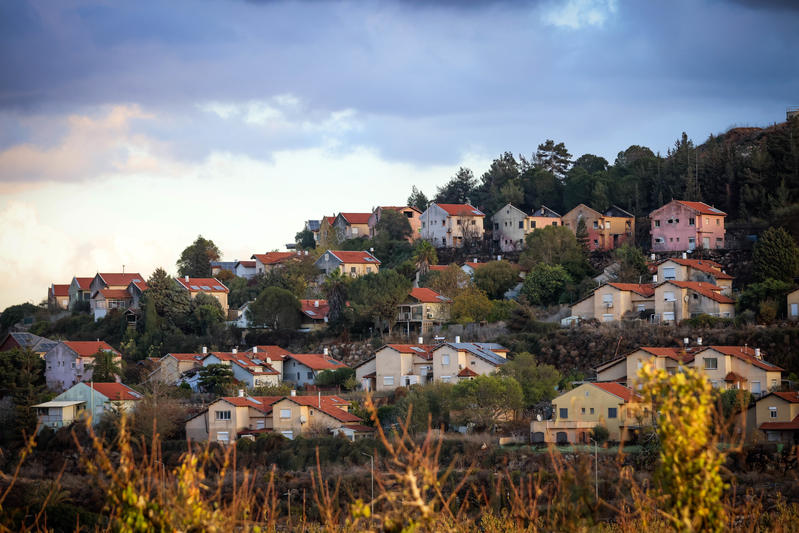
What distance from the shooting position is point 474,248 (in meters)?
79.1

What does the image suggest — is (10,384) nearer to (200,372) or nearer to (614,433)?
(200,372)

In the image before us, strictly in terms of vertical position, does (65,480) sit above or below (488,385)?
below

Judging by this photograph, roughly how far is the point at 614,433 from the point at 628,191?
36665 mm

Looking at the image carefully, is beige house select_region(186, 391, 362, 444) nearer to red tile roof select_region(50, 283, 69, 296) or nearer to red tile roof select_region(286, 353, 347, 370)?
Result: red tile roof select_region(286, 353, 347, 370)

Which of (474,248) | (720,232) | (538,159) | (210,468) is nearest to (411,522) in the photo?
(210,468)

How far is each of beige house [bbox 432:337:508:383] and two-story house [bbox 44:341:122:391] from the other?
64.3ft

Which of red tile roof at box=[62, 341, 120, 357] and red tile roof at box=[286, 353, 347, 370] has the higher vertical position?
red tile roof at box=[62, 341, 120, 357]

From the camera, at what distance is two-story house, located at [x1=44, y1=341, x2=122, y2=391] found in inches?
2432

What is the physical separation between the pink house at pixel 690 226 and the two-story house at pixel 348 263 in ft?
69.8

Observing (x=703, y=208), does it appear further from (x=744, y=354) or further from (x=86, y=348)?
(x=86, y=348)

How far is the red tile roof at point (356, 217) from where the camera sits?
9138 centimetres

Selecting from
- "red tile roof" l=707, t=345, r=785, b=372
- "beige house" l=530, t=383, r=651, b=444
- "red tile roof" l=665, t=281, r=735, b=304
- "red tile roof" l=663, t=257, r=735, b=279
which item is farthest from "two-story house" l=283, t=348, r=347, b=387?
"red tile roof" l=707, t=345, r=785, b=372

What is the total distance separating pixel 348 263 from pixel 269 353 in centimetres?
1842

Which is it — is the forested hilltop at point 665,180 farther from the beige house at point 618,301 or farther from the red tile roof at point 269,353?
the red tile roof at point 269,353
